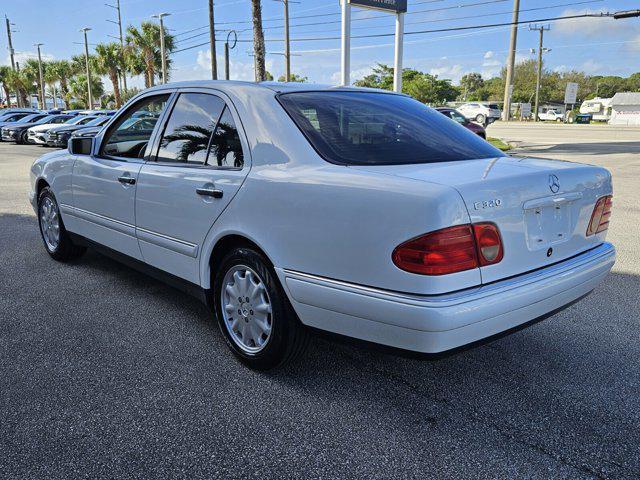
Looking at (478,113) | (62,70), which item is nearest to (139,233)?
(478,113)

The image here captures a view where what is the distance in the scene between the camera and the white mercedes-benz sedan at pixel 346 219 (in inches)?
89.1

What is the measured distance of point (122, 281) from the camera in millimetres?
4750

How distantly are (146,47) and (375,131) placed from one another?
48.1 metres

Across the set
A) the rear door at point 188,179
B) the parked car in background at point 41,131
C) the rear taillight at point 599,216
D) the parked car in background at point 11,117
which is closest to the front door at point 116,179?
the rear door at point 188,179

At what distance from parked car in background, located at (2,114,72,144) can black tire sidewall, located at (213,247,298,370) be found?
2738 centimetres

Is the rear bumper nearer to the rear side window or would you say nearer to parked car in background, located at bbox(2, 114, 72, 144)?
the rear side window

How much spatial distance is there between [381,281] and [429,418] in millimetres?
800

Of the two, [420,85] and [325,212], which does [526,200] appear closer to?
[325,212]

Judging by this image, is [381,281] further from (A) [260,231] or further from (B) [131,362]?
(B) [131,362]

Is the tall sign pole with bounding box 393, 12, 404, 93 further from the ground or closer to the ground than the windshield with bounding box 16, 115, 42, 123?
further from the ground

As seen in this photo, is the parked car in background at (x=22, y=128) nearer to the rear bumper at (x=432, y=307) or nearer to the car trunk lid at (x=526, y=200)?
the rear bumper at (x=432, y=307)

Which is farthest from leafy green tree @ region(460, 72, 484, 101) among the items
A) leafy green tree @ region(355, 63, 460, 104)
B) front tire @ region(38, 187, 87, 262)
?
front tire @ region(38, 187, 87, 262)

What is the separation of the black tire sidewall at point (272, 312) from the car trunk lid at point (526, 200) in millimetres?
754

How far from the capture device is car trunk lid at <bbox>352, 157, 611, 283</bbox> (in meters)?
2.35
